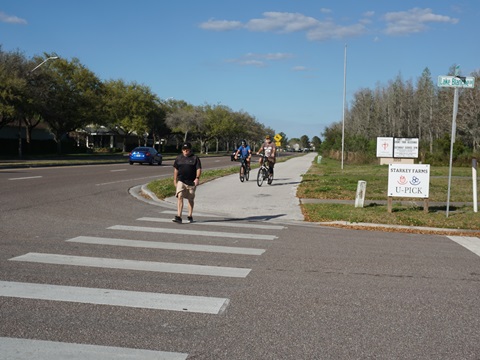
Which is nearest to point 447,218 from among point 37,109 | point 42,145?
point 37,109

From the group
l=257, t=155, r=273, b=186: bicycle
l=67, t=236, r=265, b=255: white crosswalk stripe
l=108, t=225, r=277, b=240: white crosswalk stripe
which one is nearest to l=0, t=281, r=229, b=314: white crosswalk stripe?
l=67, t=236, r=265, b=255: white crosswalk stripe

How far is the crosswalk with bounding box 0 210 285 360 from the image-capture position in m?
4.27

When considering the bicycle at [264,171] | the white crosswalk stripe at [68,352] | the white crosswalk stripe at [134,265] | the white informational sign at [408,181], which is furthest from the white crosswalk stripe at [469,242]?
the bicycle at [264,171]

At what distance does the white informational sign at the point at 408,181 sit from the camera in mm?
13328

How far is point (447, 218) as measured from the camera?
41.5ft

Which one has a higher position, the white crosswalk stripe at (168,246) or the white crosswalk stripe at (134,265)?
the white crosswalk stripe at (134,265)

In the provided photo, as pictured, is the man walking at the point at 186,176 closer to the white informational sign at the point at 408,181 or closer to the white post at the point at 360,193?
the white post at the point at 360,193

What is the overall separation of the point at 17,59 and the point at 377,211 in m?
41.8

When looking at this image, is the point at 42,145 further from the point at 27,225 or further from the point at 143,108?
the point at 27,225

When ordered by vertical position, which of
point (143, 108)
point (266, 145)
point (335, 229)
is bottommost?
point (335, 229)

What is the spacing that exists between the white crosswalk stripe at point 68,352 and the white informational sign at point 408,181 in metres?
10.2

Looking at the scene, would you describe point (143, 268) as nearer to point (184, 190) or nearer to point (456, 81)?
point (184, 190)

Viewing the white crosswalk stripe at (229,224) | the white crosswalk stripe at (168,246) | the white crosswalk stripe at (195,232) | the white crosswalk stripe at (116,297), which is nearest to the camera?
the white crosswalk stripe at (116,297)

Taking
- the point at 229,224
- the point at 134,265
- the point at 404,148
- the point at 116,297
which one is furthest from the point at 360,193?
the point at 404,148
